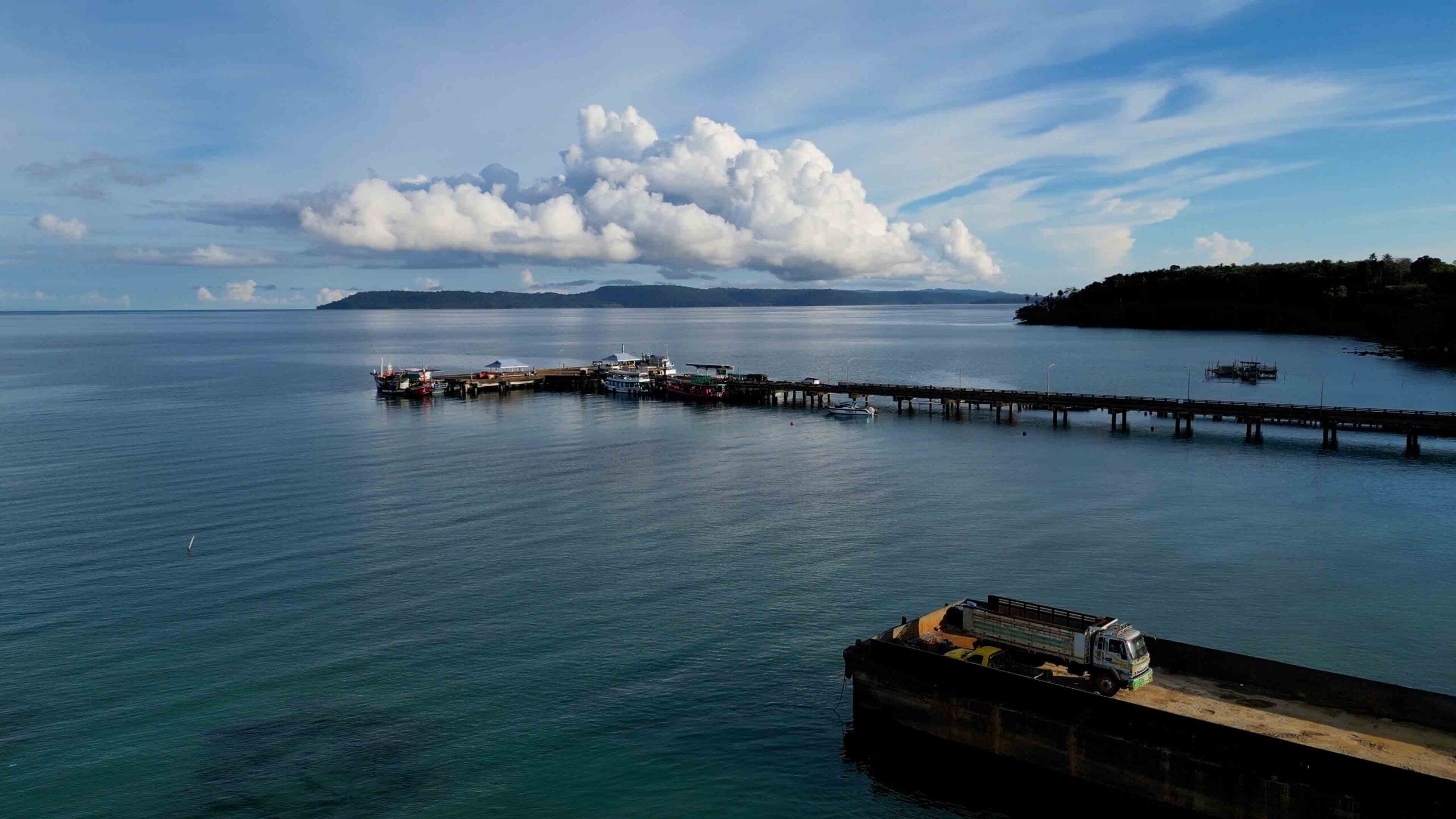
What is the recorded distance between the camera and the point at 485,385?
154 meters

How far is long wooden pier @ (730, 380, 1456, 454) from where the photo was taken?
294ft

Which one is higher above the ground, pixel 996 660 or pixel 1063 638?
pixel 1063 638

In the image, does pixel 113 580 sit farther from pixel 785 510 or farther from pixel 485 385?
→ pixel 485 385

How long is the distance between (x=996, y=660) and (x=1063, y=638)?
8.03ft

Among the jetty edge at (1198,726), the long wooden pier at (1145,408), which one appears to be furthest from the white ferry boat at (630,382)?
the jetty edge at (1198,726)

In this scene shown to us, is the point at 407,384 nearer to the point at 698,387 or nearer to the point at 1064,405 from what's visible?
the point at 698,387

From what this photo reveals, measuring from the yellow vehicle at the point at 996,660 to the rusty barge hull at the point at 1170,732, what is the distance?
3.69 ft

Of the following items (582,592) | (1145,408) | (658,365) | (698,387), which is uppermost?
(658,365)

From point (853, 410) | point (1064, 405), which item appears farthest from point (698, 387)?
point (1064, 405)

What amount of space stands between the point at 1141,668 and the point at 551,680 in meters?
22.4

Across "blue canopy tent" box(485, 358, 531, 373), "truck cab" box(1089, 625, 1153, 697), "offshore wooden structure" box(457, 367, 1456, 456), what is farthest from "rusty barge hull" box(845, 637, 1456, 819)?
"blue canopy tent" box(485, 358, 531, 373)

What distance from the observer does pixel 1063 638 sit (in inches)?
1260

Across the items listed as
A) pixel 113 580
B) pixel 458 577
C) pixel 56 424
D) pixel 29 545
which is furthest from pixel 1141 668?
pixel 56 424

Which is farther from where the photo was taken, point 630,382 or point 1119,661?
point 630,382
